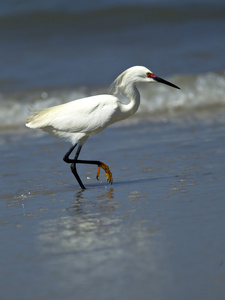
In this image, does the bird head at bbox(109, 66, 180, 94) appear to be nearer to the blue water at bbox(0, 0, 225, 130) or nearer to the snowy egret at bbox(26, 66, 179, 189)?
the snowy egret at bbox(26, 66, 179, 189)

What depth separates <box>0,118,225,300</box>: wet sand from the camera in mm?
3607

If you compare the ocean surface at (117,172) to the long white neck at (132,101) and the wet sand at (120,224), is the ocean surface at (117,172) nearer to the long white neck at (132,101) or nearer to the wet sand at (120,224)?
the wet sand at (120,224)

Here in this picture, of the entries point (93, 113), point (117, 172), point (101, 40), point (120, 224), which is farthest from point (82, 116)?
point (101, 40)

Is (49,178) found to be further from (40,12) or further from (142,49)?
(40,12)

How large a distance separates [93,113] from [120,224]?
202 cm

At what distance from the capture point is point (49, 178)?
7059mm

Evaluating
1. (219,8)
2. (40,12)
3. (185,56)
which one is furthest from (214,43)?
(40,12)

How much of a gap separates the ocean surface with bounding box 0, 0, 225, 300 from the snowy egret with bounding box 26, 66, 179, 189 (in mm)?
568

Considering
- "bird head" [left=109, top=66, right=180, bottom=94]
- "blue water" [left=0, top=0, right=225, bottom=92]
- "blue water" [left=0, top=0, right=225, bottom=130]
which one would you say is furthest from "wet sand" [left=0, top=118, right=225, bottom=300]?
"blue water" [left=0, top=0, right=225, bottom=92]

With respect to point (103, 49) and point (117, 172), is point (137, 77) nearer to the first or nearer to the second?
point (117, 172)

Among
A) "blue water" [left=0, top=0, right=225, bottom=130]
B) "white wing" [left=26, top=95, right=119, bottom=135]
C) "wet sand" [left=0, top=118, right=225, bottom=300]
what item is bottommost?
"wet sand" [left=0, top=118, right=225, bottom=300]

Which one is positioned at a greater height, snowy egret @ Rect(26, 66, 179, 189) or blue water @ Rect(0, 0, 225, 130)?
blue water @ Rect(0, 0, 225, 130)

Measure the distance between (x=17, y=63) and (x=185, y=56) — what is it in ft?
13.7

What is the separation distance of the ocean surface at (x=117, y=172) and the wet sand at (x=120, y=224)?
0.01 meters
